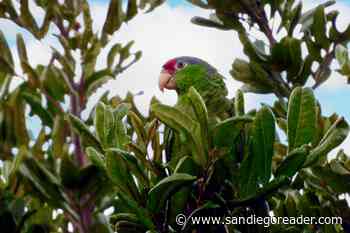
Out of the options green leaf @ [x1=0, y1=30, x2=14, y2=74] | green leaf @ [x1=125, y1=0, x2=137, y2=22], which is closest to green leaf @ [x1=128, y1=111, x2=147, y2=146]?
green leaf @ [x1=0, y1=30, x2=14, y2=74]

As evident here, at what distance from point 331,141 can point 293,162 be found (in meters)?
0.08

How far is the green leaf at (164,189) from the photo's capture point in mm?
978

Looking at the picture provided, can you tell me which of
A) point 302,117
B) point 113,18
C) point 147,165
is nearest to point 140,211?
point 147,165

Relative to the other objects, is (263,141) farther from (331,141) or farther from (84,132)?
(84,132)

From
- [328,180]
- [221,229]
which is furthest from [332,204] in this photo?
[221,229]

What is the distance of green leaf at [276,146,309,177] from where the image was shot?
1.05 meters

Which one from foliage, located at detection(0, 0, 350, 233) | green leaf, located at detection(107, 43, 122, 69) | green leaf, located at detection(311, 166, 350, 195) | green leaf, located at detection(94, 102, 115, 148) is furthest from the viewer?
green leaf, located at detection(107, 43, 122, 69)

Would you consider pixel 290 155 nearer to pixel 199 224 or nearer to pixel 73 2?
pixel 199 224

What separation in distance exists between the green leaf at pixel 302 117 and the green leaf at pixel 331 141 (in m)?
0.03

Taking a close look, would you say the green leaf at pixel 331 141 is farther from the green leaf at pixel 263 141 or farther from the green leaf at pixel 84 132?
the green leaf at pixel 84 132

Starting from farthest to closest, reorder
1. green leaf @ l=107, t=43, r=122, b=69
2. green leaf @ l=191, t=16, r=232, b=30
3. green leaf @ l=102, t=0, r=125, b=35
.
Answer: green leaf @ l=191, t=16, r=232, b=30 → green leaf @ l=107, t=43, r=122, b=69 → green leaf @ l=102, t=0, r=125, b=35

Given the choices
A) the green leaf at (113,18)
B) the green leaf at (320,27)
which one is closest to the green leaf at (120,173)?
the green leaf at (113,18)

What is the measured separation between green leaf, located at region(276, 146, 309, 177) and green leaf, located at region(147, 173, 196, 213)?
182mm

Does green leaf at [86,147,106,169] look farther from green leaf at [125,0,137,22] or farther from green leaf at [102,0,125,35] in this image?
green leaf at [125,0,137,22]
